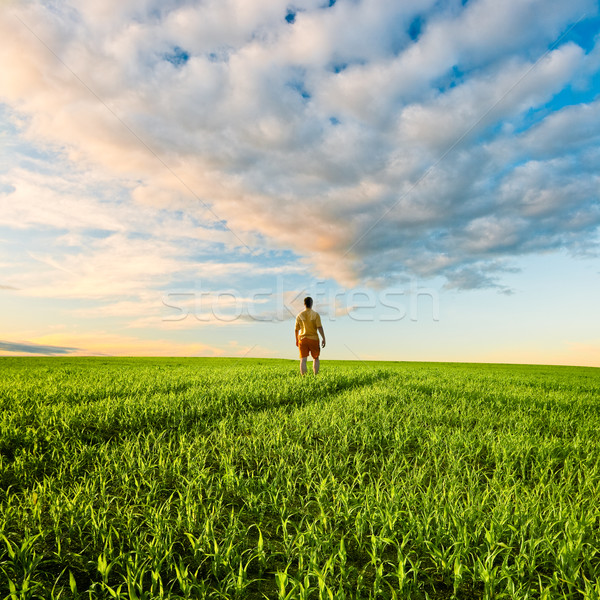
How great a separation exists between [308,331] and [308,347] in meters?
0.58

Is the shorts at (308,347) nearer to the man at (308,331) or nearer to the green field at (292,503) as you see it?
the man at (308,331)

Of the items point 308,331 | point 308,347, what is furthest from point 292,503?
point 308,347

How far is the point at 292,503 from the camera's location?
4.01 metres

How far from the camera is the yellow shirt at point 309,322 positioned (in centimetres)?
1234

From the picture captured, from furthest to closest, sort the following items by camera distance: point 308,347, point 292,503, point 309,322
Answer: point 308,347
point 309,322
point 292,503

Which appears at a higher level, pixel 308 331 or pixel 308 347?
pixel 308 331

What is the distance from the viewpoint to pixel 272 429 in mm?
6250

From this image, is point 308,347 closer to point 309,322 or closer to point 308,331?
point 308,331

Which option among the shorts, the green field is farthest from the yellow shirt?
the green field

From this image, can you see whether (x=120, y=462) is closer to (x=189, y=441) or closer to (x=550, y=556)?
(x=189, y=441)

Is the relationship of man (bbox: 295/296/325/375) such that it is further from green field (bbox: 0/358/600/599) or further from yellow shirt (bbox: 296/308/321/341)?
green field (bbox: 0/358/600/599)

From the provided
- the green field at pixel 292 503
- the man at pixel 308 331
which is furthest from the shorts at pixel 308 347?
the green field at pixel 292 503

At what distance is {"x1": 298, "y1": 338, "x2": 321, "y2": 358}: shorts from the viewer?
491 inches

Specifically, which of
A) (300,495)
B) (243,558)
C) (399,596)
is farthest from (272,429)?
(399,596)
